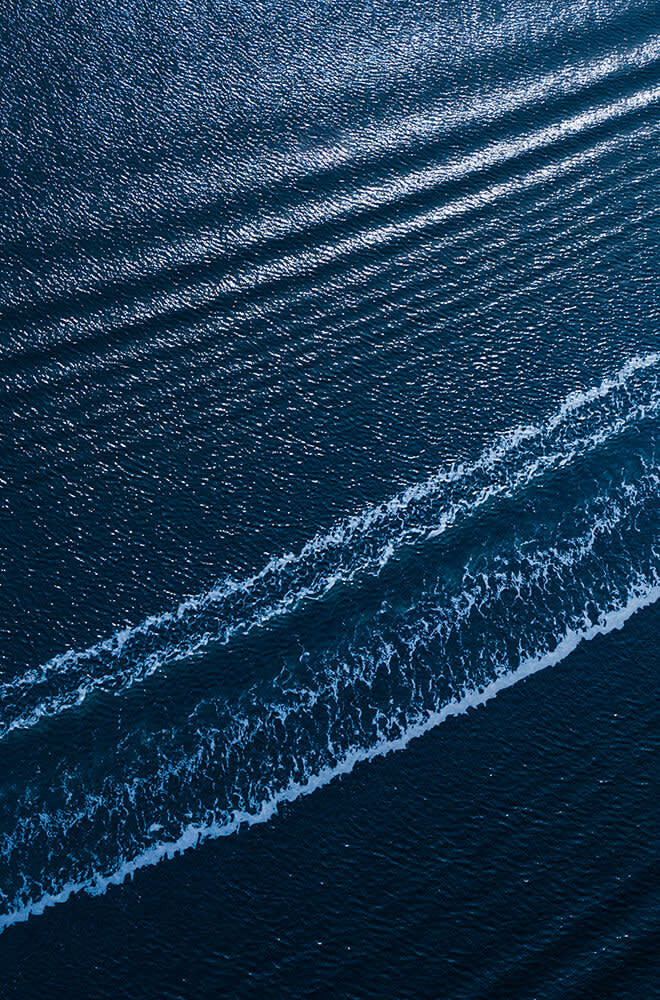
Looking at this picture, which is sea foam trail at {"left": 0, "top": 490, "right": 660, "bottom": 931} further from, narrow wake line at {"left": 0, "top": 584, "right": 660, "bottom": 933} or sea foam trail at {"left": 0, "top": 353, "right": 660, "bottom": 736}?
sea foam trail at {"left": 0, "top": 353, "right": 660, "bottom": 736}

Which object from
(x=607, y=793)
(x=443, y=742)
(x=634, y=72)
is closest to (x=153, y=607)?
(x=443, y=742)

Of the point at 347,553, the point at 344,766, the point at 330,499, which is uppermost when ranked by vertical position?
the point at 330,499

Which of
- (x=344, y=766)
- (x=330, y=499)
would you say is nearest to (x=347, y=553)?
(x=330, y=499)

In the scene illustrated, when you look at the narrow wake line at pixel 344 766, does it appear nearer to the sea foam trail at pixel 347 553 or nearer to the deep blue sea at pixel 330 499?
the deep blue sea at pixel 330 499

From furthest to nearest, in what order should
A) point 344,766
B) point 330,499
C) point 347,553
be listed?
point 330,499 → point 347,553 → point 344,766

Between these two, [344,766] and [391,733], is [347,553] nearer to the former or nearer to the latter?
[391,733]

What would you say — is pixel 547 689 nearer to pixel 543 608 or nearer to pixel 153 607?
pixel 543 608

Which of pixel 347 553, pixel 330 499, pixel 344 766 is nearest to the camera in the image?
pixel 344 766
